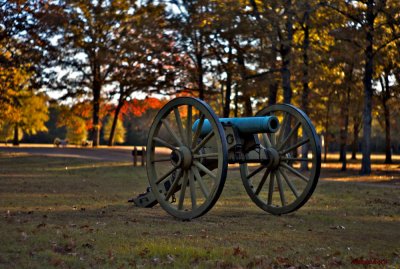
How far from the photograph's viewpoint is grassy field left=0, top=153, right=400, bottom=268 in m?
7.04

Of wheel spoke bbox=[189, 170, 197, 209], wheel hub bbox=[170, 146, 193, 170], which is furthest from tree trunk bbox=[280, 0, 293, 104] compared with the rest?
wheel spoke bbox=[189, 170, 197, 209]

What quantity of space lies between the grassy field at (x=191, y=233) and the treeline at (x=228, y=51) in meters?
12.0

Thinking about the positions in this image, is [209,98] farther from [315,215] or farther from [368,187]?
[315,215]

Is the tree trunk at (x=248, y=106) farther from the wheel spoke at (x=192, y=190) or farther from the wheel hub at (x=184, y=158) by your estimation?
the wheel spoke at (x=192, y=190)

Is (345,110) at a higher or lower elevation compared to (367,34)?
lower

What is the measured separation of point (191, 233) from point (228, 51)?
22.6 meters

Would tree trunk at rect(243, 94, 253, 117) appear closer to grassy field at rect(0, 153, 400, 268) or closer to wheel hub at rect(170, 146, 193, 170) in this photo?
grassy field at rect(0, 153, 400, 268)

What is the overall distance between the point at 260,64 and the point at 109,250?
2244 cm

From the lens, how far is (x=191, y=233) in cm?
900

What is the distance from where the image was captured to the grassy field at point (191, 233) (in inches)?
277

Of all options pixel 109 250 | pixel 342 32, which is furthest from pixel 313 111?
pixel 109 250

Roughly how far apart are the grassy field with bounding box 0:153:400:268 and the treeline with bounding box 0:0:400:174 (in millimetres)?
11966

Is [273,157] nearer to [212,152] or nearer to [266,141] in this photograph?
[266,141]

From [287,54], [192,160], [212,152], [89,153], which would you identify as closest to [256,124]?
[212,152]
